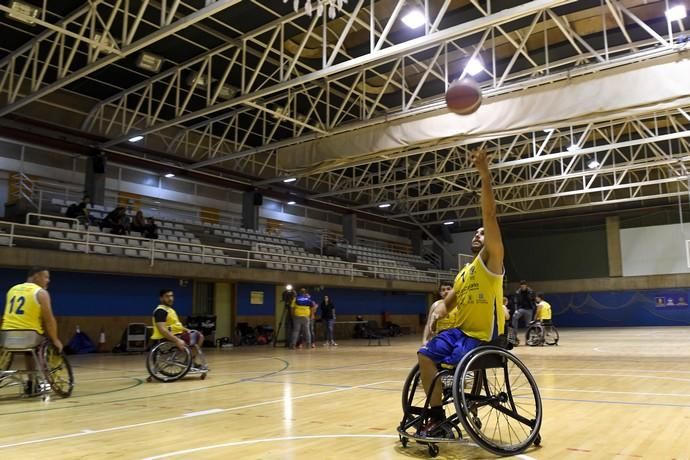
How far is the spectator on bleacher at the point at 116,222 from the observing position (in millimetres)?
15961

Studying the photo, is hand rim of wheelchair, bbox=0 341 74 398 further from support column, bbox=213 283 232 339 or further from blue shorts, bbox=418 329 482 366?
support column, bbox=213 283 232 339

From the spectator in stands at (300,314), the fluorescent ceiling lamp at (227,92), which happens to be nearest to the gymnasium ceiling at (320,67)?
the fluorescent ceiling lamp at (227,92)

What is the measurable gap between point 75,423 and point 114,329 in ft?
39.2

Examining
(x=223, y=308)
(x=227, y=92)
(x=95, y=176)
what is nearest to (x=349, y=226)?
(x=223, y=308)

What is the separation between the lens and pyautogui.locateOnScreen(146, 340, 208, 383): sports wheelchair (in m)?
8.09

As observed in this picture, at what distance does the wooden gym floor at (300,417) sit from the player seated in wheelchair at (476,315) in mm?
430

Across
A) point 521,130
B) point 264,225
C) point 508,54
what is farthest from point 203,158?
point 521,130

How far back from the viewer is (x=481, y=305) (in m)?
3.94

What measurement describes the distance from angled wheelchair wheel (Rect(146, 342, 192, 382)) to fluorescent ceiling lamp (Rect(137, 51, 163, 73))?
8.80 meters

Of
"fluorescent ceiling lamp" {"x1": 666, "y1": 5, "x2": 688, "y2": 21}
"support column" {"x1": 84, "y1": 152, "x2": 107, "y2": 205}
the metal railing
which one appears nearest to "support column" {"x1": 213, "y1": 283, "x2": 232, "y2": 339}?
the metal railing

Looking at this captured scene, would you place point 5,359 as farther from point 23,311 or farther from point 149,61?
point 149,61

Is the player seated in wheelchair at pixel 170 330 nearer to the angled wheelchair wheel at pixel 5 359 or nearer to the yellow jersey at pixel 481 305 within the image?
the angled wheelchair wheel at pixel 5 359

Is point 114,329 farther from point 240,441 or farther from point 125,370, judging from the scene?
point 240,441

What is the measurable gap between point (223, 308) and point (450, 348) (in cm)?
1627
